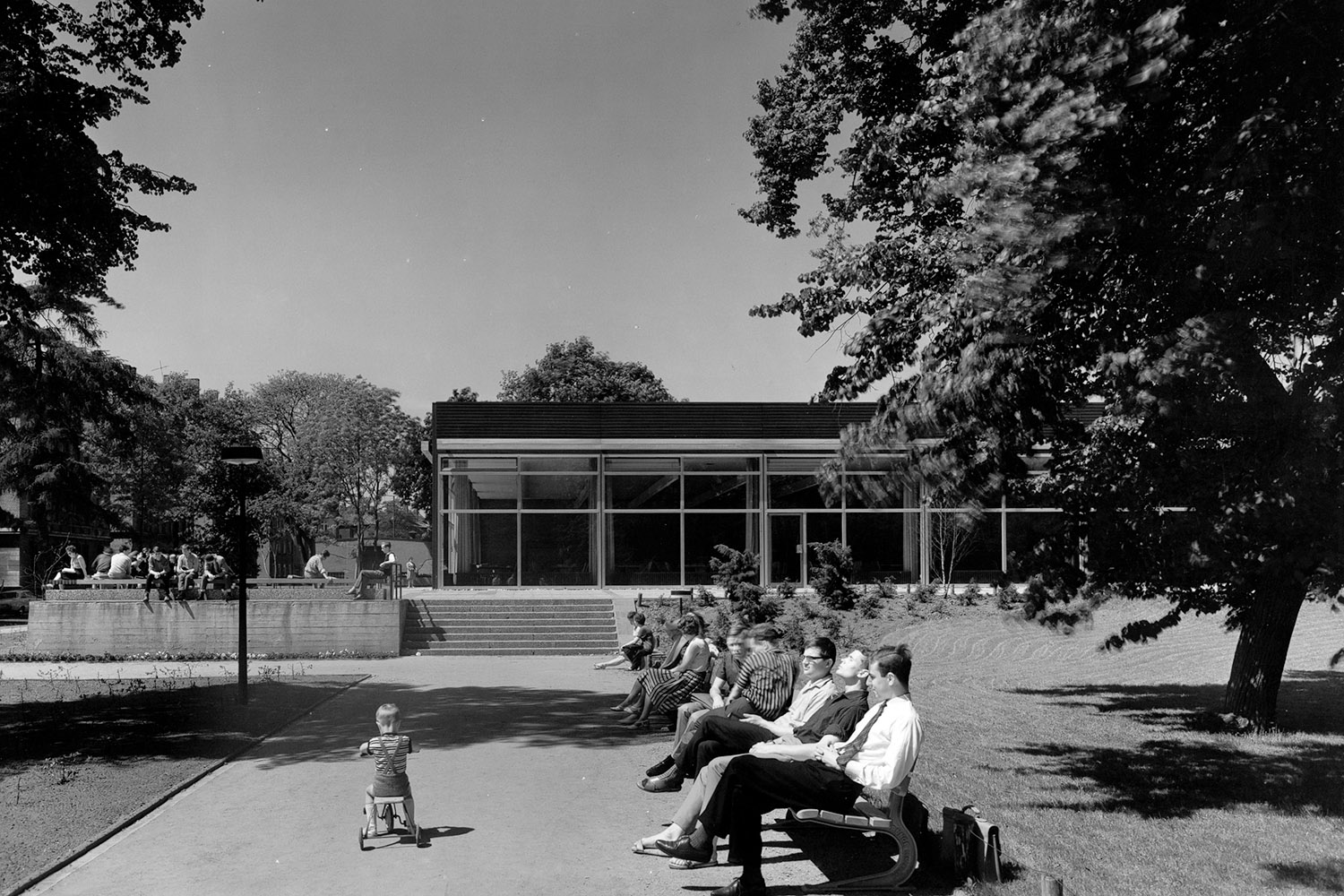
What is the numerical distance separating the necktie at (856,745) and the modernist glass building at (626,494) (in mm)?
25335

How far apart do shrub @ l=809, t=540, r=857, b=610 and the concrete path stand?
1072 centimetres

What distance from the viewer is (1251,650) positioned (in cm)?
Answer: 1053

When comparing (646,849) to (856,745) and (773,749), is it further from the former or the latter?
(856,745)

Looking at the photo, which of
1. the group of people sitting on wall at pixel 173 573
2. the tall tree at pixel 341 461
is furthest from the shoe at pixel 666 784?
the tall tree at pixel 341 461

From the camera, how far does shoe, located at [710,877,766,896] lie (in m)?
5.70

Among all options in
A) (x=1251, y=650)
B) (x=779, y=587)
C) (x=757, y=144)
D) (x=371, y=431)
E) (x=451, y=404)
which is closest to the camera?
(x=1251, y=650)

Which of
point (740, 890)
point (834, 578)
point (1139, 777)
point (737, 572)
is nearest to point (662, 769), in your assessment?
point (740, 890)

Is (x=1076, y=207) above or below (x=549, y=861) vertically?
above

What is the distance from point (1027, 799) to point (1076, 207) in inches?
158

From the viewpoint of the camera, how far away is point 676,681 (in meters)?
11.4

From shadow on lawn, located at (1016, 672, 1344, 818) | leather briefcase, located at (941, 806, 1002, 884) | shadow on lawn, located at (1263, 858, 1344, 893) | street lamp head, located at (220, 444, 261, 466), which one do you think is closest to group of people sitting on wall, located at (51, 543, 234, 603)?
street lamp head, located at (220, 444, 261, 466)

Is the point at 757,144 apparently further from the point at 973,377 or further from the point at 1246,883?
the point at 1246,883

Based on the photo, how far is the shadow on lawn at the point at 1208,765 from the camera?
7648 mm

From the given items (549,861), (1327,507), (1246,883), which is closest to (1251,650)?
(1327,507)
